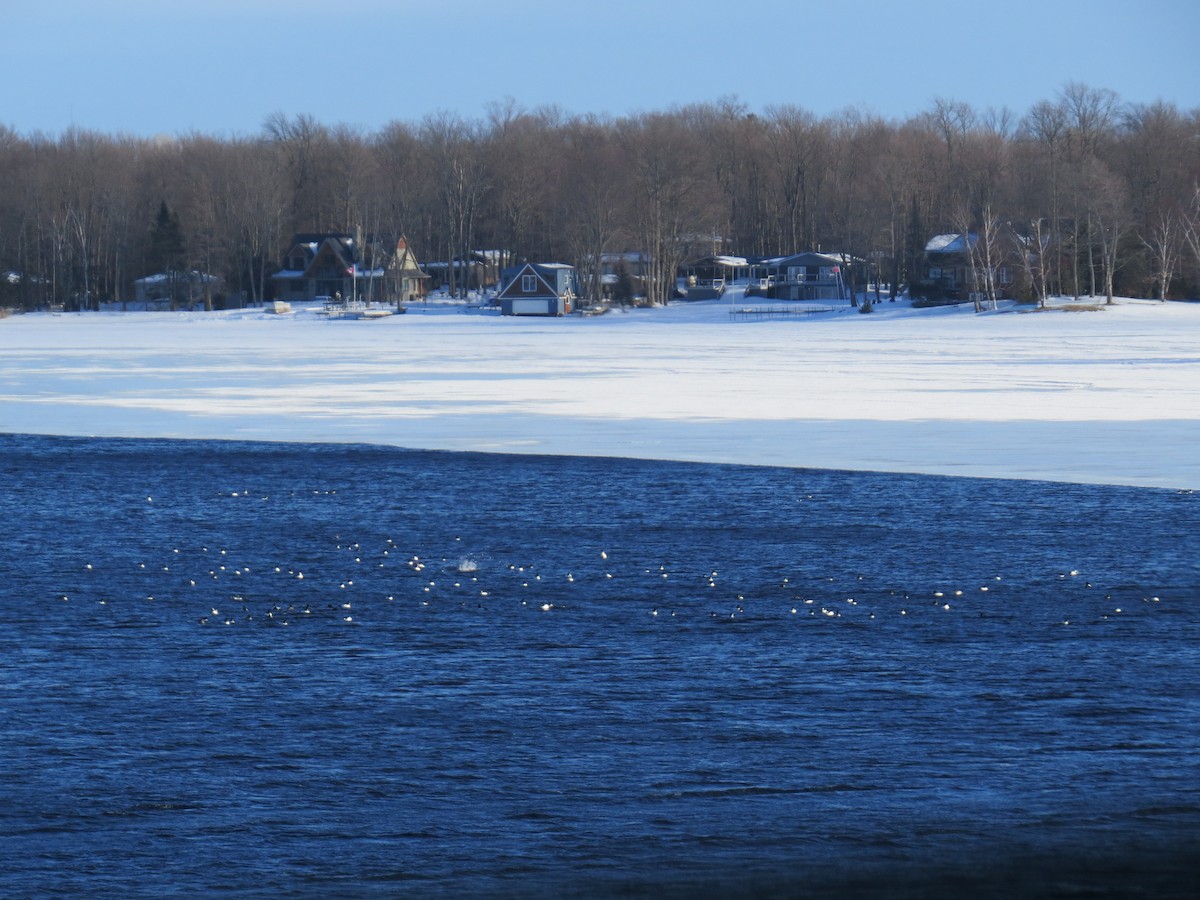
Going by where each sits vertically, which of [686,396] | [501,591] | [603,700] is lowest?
[603,700]

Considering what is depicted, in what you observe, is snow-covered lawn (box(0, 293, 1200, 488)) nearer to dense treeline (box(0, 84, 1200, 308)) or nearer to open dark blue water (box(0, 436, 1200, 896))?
open dark blue water (box(0, 436, 1200, 896))

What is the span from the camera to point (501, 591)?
396 inches

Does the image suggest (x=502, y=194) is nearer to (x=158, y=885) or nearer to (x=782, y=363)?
(x=782, y=363)

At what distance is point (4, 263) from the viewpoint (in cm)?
10038

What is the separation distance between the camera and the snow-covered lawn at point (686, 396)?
1772cm

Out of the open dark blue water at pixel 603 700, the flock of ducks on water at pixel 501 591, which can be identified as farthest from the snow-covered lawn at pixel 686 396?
the flock of ducks on water at pixel 501 591

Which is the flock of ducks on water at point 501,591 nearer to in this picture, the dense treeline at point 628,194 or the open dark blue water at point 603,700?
the open dark blue water at point 603,700

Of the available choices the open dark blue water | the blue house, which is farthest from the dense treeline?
the open dark blue water

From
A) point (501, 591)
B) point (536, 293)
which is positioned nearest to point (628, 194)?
point (536, 293)

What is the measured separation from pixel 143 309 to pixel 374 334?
44320 millimetres

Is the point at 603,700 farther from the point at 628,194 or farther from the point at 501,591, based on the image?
the point at 628,194

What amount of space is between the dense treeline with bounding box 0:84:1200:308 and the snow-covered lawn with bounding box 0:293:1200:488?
114 feet

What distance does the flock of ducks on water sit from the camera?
31.0 ft

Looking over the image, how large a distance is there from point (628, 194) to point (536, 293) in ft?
Answer: 54.5
